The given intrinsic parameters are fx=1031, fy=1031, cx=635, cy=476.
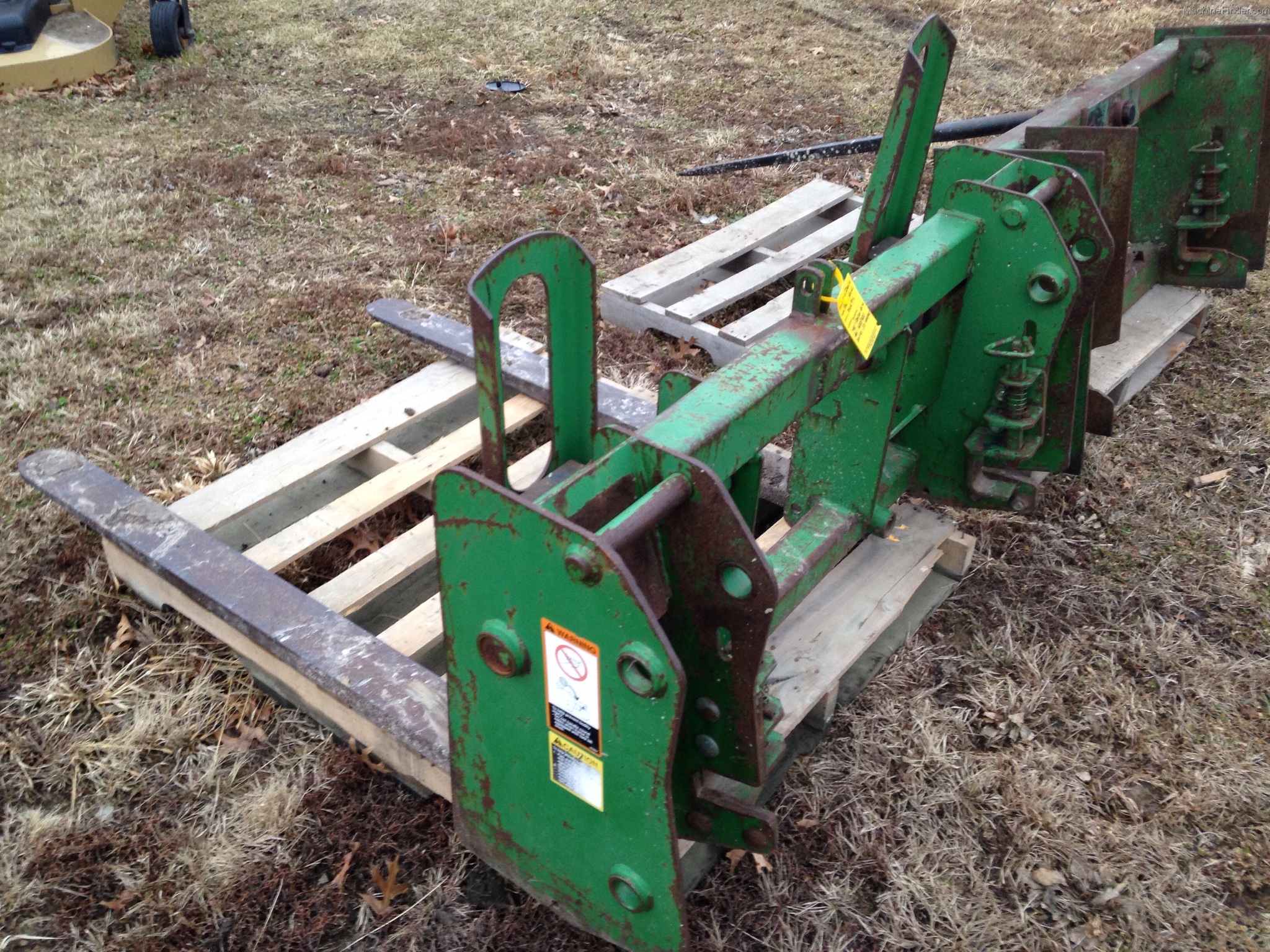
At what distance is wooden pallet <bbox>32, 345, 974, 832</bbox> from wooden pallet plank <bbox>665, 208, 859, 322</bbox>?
87cm

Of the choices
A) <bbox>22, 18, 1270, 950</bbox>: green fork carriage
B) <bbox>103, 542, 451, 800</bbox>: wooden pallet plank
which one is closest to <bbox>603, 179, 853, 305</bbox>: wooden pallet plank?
<bbox>22, 18, 1270, 950</bbox>: green fork carriage

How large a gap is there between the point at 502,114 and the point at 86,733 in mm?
4697

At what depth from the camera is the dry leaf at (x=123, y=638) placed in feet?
9.48

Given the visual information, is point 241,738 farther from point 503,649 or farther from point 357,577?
point 503,649

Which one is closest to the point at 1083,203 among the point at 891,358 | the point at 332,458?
the point at 891,358

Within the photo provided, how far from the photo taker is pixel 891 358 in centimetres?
241

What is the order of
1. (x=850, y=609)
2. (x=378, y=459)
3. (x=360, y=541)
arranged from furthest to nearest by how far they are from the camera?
A: (x=378, y=459) → (x=360, y=541) → (x=850, y=609)

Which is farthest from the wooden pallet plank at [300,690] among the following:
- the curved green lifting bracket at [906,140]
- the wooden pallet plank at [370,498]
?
the curved green lifting bracket at [906,140]

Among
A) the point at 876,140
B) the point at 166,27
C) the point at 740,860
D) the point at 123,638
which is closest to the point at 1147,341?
the point at 876,140

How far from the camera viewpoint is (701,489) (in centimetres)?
160

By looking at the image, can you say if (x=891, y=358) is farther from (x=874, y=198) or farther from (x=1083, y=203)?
(x=1083, y=203)

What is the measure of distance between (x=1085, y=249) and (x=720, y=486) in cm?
158

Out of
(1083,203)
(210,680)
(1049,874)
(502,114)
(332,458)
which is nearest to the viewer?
(1049,874)

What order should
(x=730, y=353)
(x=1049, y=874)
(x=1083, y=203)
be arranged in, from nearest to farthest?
1. (x=1049, y=874)
2. (x=1083, y=203)
3. (x=730, y=353)
